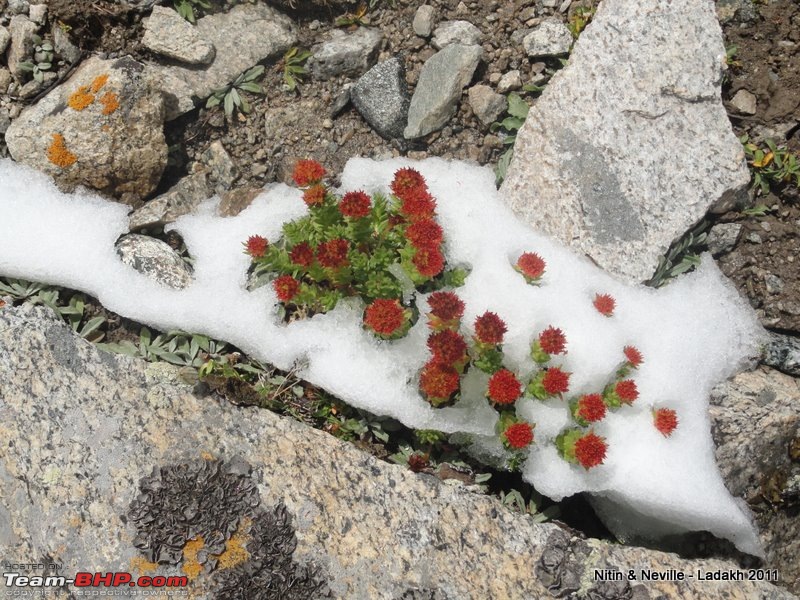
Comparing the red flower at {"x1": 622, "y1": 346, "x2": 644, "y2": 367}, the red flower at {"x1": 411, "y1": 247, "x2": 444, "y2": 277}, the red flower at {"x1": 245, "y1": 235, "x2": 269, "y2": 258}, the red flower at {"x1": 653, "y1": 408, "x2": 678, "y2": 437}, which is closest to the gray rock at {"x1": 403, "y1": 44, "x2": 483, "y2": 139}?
the red flower at {"x1": 411, "y1": 247, "x2": 444, "y2": 277}

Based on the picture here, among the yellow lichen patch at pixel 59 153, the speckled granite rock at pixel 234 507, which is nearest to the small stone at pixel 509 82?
the speckled granite rock at pixel 234 507

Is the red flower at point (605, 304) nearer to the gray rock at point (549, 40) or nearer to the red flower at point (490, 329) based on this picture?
the red flower at point (490, 329)

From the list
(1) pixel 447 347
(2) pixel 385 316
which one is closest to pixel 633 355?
(1) pixel 447 347

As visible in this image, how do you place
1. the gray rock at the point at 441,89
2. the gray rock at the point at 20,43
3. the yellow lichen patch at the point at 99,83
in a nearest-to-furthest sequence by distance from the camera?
the yellow lichen patch at the point at 99,83 < the gray rock at the point at 20,43 < the gray rock at the point at 441,89

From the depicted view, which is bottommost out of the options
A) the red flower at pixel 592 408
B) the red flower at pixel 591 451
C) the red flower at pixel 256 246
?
the red flower at pixel 591 451

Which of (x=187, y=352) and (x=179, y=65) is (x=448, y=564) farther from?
(x=179, y=65)

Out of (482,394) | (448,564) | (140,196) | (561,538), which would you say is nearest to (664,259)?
(482,394)

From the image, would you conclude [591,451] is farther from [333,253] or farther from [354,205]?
[354,205]
